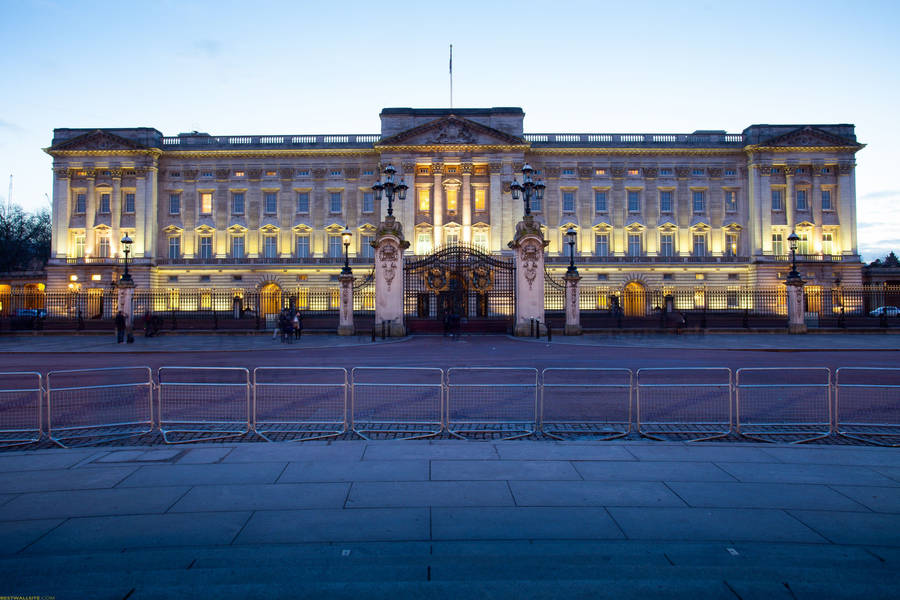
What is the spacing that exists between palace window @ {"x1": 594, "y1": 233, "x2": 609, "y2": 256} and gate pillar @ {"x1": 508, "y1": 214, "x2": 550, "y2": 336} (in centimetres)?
3230

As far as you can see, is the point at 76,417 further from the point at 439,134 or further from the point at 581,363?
the point at 439,134

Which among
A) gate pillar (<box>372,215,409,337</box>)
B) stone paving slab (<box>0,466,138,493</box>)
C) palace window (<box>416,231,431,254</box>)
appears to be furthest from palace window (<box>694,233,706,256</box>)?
stone paving slab (<box>0,466,138,493</box>)

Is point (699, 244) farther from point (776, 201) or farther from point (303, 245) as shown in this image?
point (303, 245)

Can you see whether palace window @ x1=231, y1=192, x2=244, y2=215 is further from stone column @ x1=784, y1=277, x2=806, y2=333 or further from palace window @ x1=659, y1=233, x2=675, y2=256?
stone column @ x1=784, y1=277, x2=806, y2=333

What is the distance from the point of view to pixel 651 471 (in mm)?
5977

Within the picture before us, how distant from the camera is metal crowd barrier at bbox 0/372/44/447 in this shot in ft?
24.0

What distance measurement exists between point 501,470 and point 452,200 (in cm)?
5176

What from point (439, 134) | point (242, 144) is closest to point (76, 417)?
point (439, 134)

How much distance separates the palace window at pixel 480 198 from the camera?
2207 inches

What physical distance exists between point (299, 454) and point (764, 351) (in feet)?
63.4

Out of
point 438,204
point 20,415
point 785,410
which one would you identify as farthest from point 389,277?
point 438,204

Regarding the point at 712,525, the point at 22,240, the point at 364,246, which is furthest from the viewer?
the point at 22,240

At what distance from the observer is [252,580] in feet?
12.3

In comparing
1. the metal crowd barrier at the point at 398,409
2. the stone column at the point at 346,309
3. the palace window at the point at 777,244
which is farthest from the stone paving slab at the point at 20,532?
the palace window at the point at 777,244
